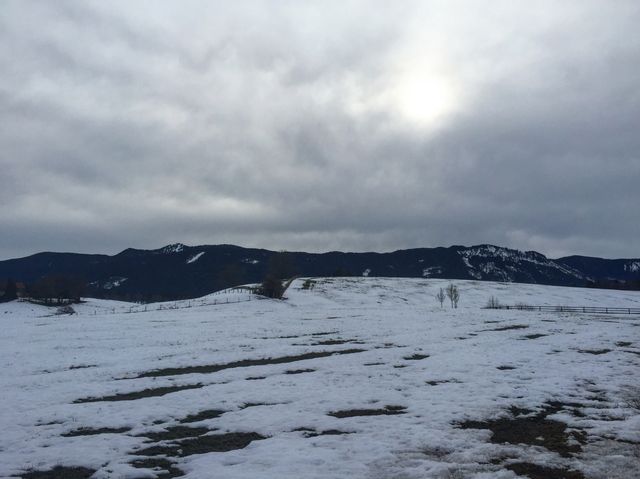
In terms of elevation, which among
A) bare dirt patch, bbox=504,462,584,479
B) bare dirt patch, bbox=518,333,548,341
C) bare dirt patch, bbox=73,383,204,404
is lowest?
bare dirt patch, bbox=73,383,204,404

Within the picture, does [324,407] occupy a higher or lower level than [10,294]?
lower

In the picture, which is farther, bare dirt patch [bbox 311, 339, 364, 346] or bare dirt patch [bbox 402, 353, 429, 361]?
bare dirt patch [bbox 311, 339, 364, 346]

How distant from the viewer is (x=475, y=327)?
4831 centimetres

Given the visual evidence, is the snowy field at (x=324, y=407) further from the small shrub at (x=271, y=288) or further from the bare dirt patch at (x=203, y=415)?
the small shrub at (x=271, y=288)

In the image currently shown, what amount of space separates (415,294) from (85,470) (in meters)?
117

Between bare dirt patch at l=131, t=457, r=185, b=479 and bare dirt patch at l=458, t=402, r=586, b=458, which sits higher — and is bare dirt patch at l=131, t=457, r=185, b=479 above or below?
below

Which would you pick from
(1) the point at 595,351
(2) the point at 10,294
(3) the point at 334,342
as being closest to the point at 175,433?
(3) the point at 334,342

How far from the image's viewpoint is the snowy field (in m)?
11.6

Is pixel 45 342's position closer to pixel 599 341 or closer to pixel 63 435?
pixel 63 435

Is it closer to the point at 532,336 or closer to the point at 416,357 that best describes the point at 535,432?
the point at 416,357

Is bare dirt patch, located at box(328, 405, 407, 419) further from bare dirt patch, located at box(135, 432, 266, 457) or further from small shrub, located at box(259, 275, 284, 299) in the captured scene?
small shrub, located at box(259, 275, 284, 299)

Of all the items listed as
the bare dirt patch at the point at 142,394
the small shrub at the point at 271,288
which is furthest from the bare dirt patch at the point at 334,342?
→ the small shrub at the point at 271,288

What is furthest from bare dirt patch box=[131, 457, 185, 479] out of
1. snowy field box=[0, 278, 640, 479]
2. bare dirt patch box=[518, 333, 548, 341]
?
bare dirt patch box=[518, 333, 548, 341]

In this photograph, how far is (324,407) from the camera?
57.1ft
